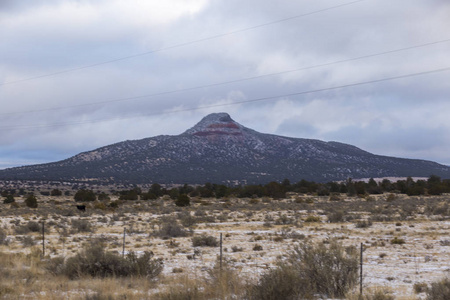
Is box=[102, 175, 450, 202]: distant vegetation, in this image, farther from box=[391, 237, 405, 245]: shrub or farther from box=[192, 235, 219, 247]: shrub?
box=[192, 235, 219, 247]: shrub

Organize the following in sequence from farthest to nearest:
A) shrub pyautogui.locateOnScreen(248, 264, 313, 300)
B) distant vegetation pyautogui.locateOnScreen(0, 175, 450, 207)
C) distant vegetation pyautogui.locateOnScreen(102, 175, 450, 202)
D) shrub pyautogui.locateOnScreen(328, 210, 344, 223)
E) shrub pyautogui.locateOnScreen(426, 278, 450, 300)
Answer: distant vegetation pyautogui.locateOnScreen(102, 175, 450, 202), distant vegetation pyautogui.locateOnScreen(0, 175, 450, 207), shrub pyautogui.locateOnScreen(328, 210, 344, 223), shrub pyautogui.locateOnScreen(248, 264, 313, 300), shrub pyautogui.locateOnScreen(426, 278, 450, 300)

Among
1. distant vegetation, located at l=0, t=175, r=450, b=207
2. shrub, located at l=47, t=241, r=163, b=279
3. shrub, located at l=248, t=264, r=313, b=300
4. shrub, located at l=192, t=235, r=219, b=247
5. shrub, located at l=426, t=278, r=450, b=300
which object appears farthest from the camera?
distant vegetation, located at l=0, t=175, r=450, b=207

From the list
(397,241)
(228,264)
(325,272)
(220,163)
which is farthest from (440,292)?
(220,163)

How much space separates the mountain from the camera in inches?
6102

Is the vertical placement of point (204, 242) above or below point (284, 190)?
below

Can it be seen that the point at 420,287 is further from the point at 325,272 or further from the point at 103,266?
the point at 103,266

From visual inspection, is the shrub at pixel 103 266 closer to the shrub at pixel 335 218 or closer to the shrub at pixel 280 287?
the shrub at pixel 280 287

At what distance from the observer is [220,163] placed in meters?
172

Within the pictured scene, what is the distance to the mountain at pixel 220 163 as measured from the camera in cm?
15500

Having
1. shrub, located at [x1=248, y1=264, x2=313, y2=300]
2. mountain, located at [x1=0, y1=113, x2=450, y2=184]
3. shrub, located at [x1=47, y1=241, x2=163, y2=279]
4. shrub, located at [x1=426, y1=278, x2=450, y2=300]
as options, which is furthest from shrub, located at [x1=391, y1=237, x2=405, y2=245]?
mountain, located at [x1=0, y1=113, x2=450, y2=184]

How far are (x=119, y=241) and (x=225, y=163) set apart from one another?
14427 cm

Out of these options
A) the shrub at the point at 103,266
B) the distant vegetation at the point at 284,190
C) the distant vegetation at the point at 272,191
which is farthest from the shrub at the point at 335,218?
the distant vegetation at the point at 284,190

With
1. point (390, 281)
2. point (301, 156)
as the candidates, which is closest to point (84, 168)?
point (301, 156)

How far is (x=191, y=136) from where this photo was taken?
7461 inches
